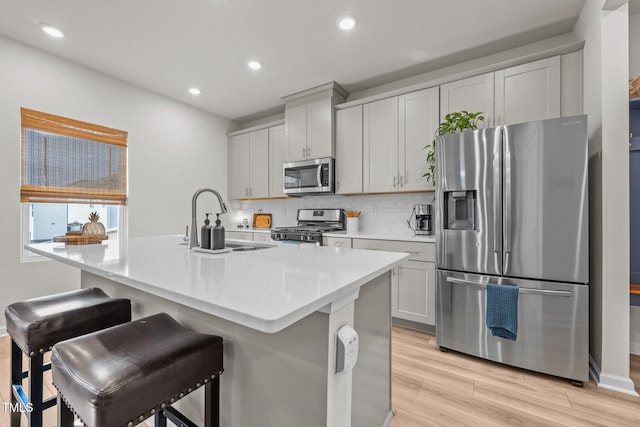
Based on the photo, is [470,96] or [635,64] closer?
[635,64]

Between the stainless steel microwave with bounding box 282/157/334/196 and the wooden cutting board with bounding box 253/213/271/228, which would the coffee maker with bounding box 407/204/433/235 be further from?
the wooden cutting board with bounding box 253/213/271/228

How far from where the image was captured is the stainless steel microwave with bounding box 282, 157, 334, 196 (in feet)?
11.8

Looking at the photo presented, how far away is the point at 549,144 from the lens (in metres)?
1.96

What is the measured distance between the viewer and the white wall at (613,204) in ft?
5.93

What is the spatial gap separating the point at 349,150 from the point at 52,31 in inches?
120

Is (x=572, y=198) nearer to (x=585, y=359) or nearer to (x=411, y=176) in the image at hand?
(x=585, y=359)

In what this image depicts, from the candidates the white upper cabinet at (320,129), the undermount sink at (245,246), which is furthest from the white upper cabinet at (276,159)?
the undermount sink at (245,246)

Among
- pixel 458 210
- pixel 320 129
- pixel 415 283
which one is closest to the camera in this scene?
pixel 458 210

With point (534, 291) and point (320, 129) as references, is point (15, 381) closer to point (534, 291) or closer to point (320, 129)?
point (534, 291)

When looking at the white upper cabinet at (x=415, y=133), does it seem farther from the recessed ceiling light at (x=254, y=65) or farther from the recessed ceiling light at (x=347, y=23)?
the recessed ceiling light at (x=254, y=65)

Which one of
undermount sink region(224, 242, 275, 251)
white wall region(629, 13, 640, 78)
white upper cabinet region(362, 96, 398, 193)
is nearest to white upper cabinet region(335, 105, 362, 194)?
white upper cabinet region(362, 96, 398, 193)

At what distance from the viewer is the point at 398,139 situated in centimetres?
319

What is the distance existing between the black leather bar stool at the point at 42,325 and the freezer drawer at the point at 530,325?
2259 mm

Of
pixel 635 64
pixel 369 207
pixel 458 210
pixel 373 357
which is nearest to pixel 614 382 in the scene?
pixel 458 210
